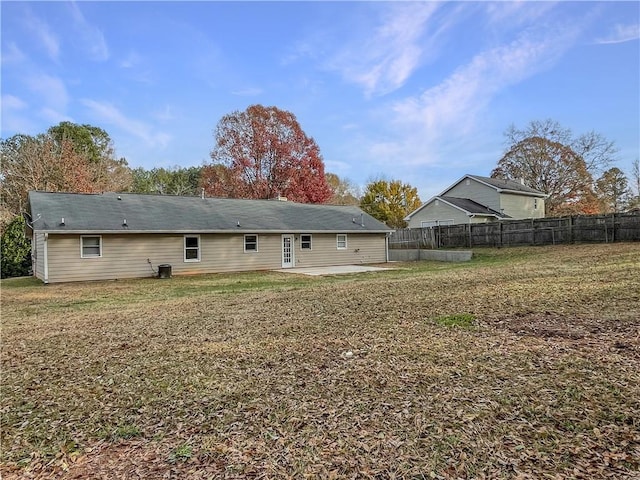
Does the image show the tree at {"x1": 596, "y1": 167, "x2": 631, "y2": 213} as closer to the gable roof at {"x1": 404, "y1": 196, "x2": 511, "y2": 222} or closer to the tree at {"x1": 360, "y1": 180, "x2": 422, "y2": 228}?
the gable roof at {"x1": 404, "y1": 196, "x2": 511, "y2": 222}

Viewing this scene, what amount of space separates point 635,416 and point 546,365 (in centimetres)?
104

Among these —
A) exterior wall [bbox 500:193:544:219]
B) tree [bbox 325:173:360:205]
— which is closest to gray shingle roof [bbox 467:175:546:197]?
exterior wall [bbox 500:193:544:219]

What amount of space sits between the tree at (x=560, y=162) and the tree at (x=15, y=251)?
112 ft

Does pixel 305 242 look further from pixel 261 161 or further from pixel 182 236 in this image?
pixel 261 161

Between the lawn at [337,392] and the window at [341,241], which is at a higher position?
the window at [341,241]

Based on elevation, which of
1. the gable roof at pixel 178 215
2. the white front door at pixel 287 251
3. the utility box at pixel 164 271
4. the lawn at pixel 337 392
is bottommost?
the lawn at pixel 337 392

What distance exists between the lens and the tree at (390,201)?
37.7 meters

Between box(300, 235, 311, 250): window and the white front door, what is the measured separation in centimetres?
57

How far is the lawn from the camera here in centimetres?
256

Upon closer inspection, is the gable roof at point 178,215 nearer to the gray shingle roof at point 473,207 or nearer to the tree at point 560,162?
the gray shingle roof at point 473,207

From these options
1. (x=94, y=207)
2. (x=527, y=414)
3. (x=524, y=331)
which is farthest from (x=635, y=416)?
(x=94, y=207)

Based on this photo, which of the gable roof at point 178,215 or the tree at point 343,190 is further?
the tree at point 343,190

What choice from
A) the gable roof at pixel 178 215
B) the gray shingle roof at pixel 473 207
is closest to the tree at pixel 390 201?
the gray shingle roof at pixel 473 207

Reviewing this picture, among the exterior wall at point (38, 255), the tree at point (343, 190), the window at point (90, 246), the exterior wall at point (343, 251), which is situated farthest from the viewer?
the tree at point (343, 190)
